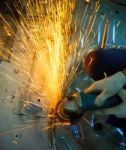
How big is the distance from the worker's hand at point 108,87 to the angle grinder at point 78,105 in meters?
0.03

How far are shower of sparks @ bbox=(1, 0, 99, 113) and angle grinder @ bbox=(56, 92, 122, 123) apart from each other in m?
0.15

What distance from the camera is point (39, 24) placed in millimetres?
2471

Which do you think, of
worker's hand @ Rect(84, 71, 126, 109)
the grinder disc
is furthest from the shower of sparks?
worker's hand @ Rect(84, 71, 126, 109)

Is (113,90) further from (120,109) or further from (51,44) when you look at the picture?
(51,44)

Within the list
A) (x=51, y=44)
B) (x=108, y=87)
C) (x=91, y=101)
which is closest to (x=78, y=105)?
(x=91, y=101)

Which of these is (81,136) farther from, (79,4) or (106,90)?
(79,4)

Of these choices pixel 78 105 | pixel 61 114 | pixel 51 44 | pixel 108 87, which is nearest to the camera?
pixel 78 105

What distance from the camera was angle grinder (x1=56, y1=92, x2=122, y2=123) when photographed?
5.43ft

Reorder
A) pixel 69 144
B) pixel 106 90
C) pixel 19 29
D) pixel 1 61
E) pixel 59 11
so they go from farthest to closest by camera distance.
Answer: pixel 59 11, pixel 19 29, pixel 1 61, pixel 69 144, pixel 106 90

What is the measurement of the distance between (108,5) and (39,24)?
A: 2.33 feet

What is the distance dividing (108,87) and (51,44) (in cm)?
76

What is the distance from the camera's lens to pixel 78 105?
1.65m

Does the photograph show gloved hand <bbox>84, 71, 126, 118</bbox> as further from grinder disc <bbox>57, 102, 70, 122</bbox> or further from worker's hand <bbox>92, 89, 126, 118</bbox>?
→ grinder disc <bbox>57, 102, 70, 122</bbox>

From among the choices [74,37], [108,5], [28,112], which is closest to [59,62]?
[74,37]
